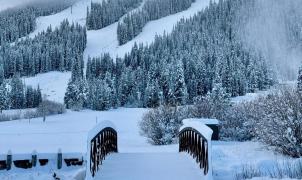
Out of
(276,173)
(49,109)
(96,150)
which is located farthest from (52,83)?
(276,173)

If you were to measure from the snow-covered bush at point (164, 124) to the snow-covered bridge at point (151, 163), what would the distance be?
22.0 metres

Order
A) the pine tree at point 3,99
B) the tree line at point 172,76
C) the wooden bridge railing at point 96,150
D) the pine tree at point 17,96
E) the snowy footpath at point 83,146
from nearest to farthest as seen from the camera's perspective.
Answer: the wooden bridge railing at point 96,150 < the snowy footpath at point 83,146 < the tree line at point 172,76 < the pine tree at point 3,99 < the pine tree at point 17,96

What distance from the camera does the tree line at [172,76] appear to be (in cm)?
9838

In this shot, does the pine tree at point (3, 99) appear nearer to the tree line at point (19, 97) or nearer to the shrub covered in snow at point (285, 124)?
the tree line at point (19, 97)

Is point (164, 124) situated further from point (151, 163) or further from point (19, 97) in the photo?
point (19, 97)

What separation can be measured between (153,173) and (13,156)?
10.4m

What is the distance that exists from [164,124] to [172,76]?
6689cm

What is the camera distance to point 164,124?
36.6 m

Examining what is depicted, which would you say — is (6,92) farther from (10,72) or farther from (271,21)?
(271,21)

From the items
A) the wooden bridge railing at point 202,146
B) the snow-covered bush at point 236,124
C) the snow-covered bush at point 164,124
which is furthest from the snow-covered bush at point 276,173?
the snow-covered bush at point 164,124

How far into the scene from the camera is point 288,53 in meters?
164

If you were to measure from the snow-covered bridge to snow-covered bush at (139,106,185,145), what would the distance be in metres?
22.0

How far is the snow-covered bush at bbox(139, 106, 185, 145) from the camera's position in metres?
35.6

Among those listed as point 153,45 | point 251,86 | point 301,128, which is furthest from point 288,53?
point 301,128
